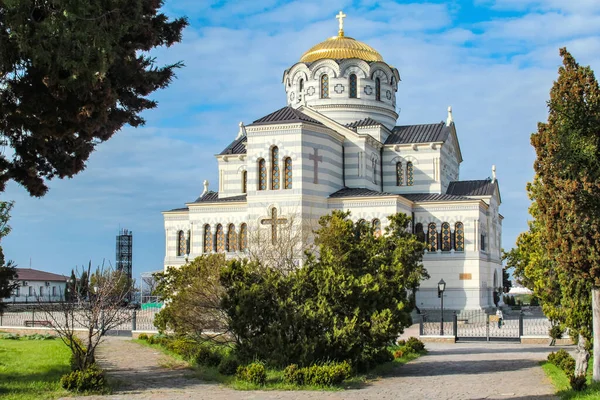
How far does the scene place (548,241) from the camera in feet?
52.7

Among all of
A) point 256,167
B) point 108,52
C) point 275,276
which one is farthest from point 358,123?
point 108,52

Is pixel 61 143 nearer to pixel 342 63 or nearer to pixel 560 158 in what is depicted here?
pixel 560 158

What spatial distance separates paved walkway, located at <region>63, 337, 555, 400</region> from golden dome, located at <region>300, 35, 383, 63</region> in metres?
28.5

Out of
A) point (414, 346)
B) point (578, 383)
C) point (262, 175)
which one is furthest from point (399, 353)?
point (262, 175)

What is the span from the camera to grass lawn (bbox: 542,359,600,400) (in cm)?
1423

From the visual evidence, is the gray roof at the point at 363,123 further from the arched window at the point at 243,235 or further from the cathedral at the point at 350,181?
the arched window at the point at 243,235

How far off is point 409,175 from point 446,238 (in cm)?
550

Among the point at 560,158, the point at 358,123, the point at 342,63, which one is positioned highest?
the point at 342,63

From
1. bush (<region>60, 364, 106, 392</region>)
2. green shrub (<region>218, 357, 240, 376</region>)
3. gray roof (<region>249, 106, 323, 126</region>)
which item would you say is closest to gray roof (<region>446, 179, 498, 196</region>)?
gray roof (<region>249, 106, 323, 126</region>)

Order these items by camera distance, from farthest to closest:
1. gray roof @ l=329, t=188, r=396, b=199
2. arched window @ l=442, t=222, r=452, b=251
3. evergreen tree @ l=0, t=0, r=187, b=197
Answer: arched window @ l=442, t=222, r=452, b=251, gray roof @ l=329, t=188, r=396, b=199, evergreen tree @ l=0, t=0, r=187, b=197

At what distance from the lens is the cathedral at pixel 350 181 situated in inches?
1606

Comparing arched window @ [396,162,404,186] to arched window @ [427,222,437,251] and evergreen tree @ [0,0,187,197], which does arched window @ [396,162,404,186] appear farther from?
evergreen tree @ [0,0,187,197]

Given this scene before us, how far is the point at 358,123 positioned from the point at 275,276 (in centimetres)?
2955

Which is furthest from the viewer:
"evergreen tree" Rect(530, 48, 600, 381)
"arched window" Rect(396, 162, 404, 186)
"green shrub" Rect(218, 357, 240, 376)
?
"arched window" Rect(396, 162, 404, 186)
